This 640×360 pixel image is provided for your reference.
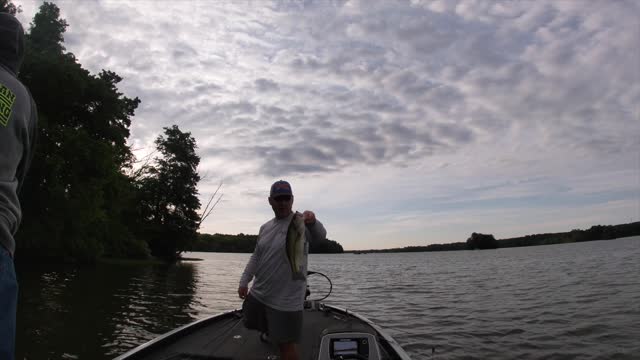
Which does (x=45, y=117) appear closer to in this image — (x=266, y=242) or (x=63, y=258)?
(x=63, y=258)

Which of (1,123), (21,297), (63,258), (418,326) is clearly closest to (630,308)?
(418,326)

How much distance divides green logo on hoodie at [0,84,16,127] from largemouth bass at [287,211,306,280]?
272 centimetres

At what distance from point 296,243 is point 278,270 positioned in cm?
49

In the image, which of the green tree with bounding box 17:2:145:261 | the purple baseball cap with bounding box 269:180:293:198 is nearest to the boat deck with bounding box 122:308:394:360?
the purple baseball cap with bounding box 269:180:293:198

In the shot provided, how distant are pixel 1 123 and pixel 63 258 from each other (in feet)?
107

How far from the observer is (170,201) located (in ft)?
147

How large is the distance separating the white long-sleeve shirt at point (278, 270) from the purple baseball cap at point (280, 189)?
31 centimetres

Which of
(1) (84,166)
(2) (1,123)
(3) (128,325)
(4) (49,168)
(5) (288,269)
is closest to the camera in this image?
(2) (1,123)

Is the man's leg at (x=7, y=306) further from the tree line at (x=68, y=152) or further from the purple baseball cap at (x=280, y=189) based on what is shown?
the tree line at (x=68, y=152)

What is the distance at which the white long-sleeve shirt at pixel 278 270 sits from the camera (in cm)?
443

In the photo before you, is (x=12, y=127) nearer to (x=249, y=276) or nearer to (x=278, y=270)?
(x=278, y=270)

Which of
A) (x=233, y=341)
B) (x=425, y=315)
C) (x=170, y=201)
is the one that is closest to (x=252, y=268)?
(x=233, y=341)

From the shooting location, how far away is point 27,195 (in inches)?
901

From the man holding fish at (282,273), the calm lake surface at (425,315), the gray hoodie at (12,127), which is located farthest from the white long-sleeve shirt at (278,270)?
the calm lake surface at (425,315)
